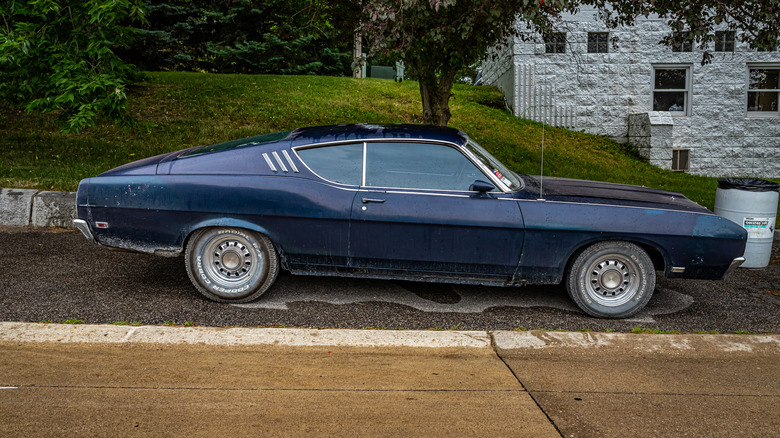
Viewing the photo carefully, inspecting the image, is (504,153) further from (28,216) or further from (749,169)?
(28,216)

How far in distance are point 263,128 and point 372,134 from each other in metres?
7.29

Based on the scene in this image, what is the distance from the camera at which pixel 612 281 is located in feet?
16.5

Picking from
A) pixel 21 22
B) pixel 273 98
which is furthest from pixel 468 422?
pixel 273 98

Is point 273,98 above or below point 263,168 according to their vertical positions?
above

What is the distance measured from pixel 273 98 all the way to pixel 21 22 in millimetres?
6540

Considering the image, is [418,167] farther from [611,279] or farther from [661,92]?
[661,92]

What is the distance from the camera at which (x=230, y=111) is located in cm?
1274

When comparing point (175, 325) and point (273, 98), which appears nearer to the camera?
point (175, 325)

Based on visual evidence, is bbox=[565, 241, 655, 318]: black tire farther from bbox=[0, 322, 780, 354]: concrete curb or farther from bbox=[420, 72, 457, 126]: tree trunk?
bbox=[420, 72, 457, 126]: tree trunk

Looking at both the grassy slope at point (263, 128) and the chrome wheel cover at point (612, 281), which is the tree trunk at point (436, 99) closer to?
the grassy slope at point (263, 128)

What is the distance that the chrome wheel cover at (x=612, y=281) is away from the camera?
16.4 ft

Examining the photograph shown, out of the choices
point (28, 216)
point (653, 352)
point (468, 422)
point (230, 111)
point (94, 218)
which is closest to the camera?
point (468, 422)

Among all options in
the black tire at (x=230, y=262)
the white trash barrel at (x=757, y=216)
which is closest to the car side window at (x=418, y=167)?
the black tire at (x=230, y=262)

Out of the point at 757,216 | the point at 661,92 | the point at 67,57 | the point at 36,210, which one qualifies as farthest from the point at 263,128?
the point at 661,92
